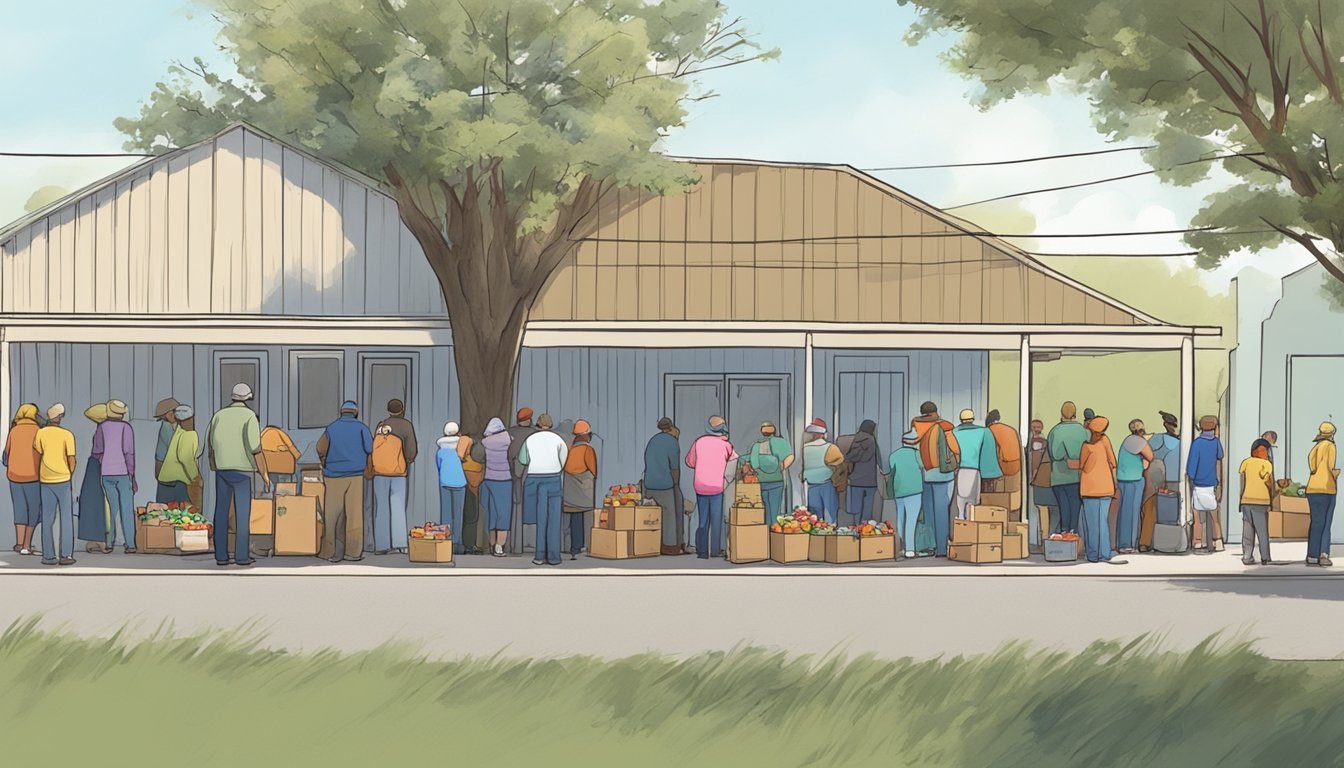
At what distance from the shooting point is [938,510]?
21016mm

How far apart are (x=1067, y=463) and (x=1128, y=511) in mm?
1140

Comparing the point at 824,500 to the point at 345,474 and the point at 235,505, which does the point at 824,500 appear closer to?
the point at 345,474

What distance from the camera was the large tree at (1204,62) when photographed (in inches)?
755

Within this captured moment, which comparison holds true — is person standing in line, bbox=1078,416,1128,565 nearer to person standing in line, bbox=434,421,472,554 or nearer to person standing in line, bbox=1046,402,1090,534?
Answer: person standing in line, bbox=1046,402,1090,534

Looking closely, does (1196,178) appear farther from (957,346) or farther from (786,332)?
(786,332)

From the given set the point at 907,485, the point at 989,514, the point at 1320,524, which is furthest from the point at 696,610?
the point at 1320,524

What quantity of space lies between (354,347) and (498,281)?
3148mm

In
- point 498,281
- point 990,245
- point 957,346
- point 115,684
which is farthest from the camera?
point 990,245

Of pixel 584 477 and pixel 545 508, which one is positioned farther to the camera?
pixel 584 477

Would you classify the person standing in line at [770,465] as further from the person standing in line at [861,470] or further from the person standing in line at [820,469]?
the person standing in line at [861,470]

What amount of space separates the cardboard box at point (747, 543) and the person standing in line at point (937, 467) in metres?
2.11

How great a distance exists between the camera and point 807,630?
13.4m

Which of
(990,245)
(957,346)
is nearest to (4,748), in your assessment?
(957,346)

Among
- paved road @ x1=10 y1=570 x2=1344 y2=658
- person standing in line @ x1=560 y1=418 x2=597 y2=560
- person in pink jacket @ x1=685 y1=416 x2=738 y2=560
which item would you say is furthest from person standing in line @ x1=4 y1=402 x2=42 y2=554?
person in pink jacket @ x1=685 y1=416 x2=738 y2=560
